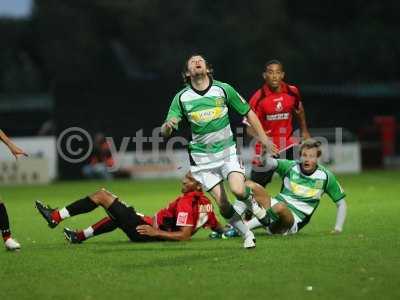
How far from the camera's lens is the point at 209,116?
11680mm

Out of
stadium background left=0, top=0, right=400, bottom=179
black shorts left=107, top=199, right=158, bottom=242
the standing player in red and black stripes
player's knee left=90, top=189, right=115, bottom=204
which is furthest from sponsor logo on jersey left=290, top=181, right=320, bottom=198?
stadium background left=0, top=0, right=400, bottom=179

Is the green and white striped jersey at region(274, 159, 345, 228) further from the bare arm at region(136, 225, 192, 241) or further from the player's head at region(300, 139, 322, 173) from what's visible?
the bare arm at region(136, 225, 192, 241)

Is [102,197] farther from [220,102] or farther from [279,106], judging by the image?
[279,106]

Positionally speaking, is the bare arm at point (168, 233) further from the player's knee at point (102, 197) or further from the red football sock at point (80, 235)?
the red football sock at point (80, 235)

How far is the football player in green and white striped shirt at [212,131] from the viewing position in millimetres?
11625

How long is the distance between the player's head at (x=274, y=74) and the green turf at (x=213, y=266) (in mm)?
2081

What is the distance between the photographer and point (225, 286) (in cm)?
892

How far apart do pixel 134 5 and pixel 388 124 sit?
30.9 m

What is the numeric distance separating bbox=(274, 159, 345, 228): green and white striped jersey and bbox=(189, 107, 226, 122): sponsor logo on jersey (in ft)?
5.46

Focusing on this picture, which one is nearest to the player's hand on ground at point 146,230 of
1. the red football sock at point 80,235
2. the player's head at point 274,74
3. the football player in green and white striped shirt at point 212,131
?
the football player in green and white striped shirt at point 212,131

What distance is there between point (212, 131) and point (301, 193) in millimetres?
1801

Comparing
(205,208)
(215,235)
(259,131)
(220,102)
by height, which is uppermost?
(220,102)

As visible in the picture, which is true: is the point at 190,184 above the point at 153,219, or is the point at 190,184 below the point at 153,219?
above

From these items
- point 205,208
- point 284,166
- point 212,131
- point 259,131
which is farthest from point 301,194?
point 212,131
